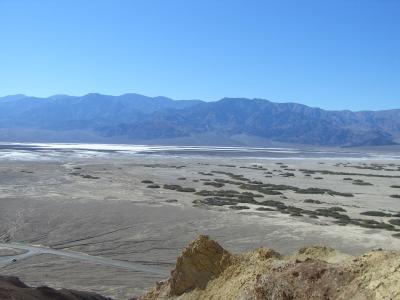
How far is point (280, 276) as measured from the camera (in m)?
9.66

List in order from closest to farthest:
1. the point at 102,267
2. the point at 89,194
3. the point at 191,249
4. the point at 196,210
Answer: the point at 191,249
the point at 102,267
the point at 196,210
the point at 89,194

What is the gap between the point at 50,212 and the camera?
3167 centimetres

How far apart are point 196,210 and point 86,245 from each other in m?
9.02

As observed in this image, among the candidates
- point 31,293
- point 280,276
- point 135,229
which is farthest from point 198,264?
point 135,229

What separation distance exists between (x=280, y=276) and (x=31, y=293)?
7.99m

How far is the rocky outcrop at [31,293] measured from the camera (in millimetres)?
13926

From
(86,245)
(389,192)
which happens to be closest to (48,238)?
(86,245)

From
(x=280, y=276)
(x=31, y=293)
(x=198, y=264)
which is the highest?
(x=280, y=276)

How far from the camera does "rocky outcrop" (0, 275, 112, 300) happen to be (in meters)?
13.9

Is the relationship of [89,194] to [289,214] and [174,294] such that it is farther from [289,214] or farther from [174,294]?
[174,294]

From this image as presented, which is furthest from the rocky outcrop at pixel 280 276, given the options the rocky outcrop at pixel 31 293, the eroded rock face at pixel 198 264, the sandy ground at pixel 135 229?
the sandy ground at pixel 135 229

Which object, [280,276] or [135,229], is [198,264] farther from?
[135,229]

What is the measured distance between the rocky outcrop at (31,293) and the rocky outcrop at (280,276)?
10.4 ft

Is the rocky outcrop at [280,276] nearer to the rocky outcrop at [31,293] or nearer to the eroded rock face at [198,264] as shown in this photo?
the eroded rock face at [198,264]
